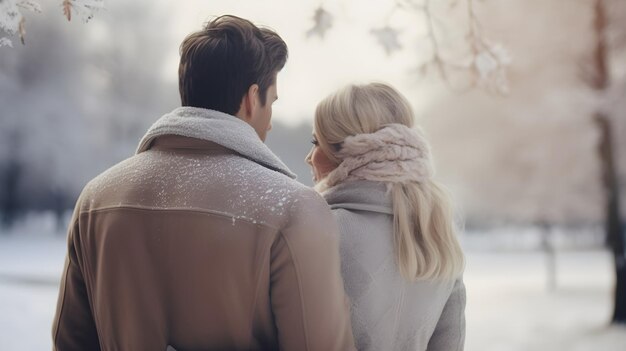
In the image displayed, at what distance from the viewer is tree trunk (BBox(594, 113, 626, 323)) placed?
3771mm

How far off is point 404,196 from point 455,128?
322 centimetres

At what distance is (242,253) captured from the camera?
846 mm

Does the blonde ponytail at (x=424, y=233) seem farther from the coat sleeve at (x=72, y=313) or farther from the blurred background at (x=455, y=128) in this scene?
the blurred background at (x=455, y=128)

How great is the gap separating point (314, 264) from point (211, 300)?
0.51ft

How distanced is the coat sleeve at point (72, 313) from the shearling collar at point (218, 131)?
265mm

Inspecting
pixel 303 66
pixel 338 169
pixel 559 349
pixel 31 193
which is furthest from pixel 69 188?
pixel 559 349

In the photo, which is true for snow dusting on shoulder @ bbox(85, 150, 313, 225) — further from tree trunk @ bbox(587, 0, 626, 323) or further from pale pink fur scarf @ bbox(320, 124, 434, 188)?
tree trunk @ bbox(587, 0, 626, 323)

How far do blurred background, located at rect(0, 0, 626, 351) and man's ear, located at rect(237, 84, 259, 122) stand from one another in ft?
4.17

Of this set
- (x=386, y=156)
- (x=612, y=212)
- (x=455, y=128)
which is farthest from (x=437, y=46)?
(x=612, y=212)

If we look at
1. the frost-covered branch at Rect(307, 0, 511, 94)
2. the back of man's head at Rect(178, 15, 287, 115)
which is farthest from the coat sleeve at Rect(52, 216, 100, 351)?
the frost-covered branch at Rect(307, 0, 511, 94)

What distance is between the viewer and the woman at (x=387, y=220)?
1.02 m

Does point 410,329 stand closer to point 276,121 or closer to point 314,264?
point 314,264

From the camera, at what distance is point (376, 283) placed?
102 centimetres

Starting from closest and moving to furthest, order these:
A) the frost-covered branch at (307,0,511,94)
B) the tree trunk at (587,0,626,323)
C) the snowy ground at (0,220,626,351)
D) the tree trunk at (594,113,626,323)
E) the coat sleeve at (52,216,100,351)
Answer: the coat sleeve at (52,216,100,351) < the frost-covered branch at (307,0,511,94) < the snowy ground at (0,220,626,351) < the tree trunk at (594,113,626,323) < the tree trunk at (587,0,626,323)
